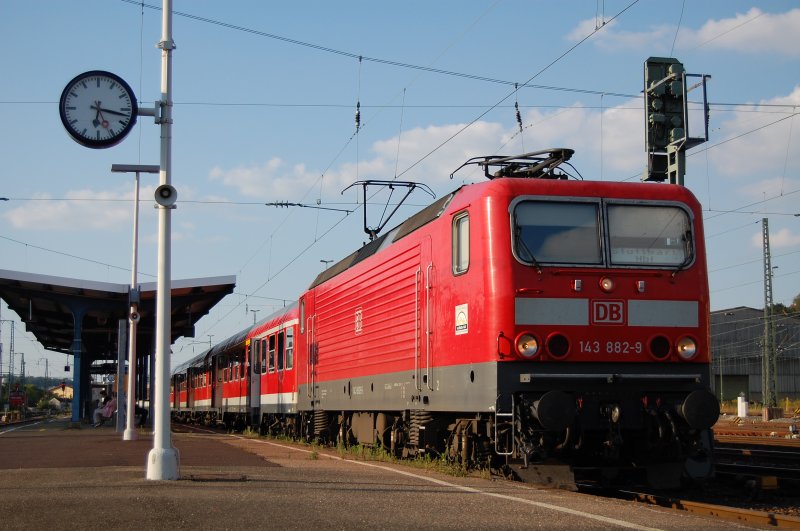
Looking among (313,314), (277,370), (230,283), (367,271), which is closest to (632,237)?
(367,271)

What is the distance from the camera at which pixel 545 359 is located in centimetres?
1026

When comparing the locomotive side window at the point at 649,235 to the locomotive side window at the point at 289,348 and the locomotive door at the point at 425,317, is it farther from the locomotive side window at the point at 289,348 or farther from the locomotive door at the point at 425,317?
the locomotive side window at the point at 289,348

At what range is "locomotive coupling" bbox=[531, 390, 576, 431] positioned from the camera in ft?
32.2

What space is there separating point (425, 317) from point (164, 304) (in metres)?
3.39

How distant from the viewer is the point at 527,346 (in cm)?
1023

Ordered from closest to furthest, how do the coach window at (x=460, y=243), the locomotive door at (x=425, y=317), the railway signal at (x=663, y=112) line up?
1. the coach window at (x=460, y=243)
2. the locomotive door at (x=425, y=317)
3. the railway signal at (x=663, y=112)

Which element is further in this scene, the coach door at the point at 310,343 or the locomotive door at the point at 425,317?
the coach door at the point at 310,343

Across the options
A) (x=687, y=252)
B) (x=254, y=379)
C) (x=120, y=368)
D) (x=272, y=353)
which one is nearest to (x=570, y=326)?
(x=687, y=252)

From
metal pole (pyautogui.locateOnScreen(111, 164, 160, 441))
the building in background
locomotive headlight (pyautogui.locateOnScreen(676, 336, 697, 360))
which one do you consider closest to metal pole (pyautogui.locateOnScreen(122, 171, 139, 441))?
metal pole (pyautogui.locateOnScreen(111, 164, 160, 441))

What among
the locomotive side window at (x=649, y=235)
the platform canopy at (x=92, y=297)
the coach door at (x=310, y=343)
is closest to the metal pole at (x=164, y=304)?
the locomotive side window at (x=649, y=235)

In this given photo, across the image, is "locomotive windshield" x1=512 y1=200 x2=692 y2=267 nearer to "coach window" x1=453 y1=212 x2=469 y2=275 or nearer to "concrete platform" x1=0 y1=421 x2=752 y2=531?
"coach window" x1=453 y1=212 x2=469 y2=275

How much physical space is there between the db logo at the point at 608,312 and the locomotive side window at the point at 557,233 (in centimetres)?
49

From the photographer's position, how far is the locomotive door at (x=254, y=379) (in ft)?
92.2

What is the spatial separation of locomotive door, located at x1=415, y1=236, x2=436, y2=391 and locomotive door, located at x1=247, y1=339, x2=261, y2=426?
15.8 m
